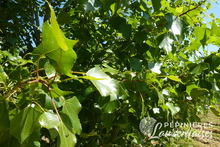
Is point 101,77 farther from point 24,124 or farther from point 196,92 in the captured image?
point 196,92

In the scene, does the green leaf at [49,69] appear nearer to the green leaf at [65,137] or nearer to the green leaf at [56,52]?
the green leaf at [56,52]

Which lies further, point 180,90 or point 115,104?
point 180,90

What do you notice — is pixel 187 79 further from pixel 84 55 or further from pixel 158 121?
pixel 84 55

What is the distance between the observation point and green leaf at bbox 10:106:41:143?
20.5 inches

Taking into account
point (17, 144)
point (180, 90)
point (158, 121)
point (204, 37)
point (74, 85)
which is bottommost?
point (158, 121)

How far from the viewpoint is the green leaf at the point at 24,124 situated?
0.52 m

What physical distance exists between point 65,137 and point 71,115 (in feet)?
0.31

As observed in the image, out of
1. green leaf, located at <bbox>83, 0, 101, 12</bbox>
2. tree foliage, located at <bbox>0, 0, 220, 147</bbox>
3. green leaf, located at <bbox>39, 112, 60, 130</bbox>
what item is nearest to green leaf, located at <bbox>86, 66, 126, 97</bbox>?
tree foliage, located at <bbox>0, 0, 220, 147</bbox>

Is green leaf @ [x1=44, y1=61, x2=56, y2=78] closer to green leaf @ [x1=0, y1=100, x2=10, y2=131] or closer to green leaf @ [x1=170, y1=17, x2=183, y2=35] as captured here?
green leaf @ [x1=0, y1=100, x2=10, y2=131]

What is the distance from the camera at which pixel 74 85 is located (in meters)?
1.23

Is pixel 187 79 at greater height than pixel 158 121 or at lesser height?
greater

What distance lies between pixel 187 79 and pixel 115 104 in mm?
567

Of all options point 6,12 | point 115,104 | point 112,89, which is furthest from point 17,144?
point 6,12

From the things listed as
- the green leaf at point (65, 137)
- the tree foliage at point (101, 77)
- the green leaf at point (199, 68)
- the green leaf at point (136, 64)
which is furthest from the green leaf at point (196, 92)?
the green leaf at point (65, 137)
